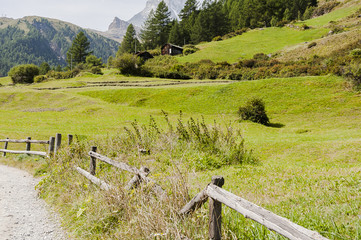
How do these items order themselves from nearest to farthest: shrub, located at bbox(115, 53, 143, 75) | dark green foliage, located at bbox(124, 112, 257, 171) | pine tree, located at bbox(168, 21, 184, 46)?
dark green foliage, located at bbox(124, 112, 257, 171) < shrub, located at bbox(115, 53, 143, 75) < pine tree, located at bbox(168, 21, 184, 46)

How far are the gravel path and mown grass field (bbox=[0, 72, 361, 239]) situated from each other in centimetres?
423

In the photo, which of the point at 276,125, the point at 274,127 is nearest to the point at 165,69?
the point at 276,125

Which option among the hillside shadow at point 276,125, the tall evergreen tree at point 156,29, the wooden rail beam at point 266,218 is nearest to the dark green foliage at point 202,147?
the wooden rail beam at point 266,218

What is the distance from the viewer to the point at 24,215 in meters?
7.23

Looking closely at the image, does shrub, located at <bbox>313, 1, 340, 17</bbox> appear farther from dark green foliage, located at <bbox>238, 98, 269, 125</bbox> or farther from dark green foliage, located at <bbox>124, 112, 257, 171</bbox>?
dark green foliage, located at <bbox>124, 112, 257, 171</bbox>

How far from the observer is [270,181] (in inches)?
294

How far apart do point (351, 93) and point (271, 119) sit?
1039 cm

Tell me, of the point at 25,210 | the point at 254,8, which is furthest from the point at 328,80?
the point at 254,8

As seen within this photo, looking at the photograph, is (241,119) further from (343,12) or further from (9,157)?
(343,12)

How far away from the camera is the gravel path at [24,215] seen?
6059 millimetres

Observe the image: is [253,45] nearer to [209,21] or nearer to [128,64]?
[209,21]

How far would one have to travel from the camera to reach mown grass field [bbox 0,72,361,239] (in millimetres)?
5207

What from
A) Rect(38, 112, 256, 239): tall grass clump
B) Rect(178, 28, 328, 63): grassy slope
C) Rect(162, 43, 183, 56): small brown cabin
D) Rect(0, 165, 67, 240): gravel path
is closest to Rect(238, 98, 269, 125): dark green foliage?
Rect(38, 112, 256, 239): tall grass clump

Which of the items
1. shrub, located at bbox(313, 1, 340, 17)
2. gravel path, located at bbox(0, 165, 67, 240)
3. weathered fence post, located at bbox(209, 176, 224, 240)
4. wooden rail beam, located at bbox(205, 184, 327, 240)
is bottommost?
gravel path, located at bbox(0, 165, 67, 240)
